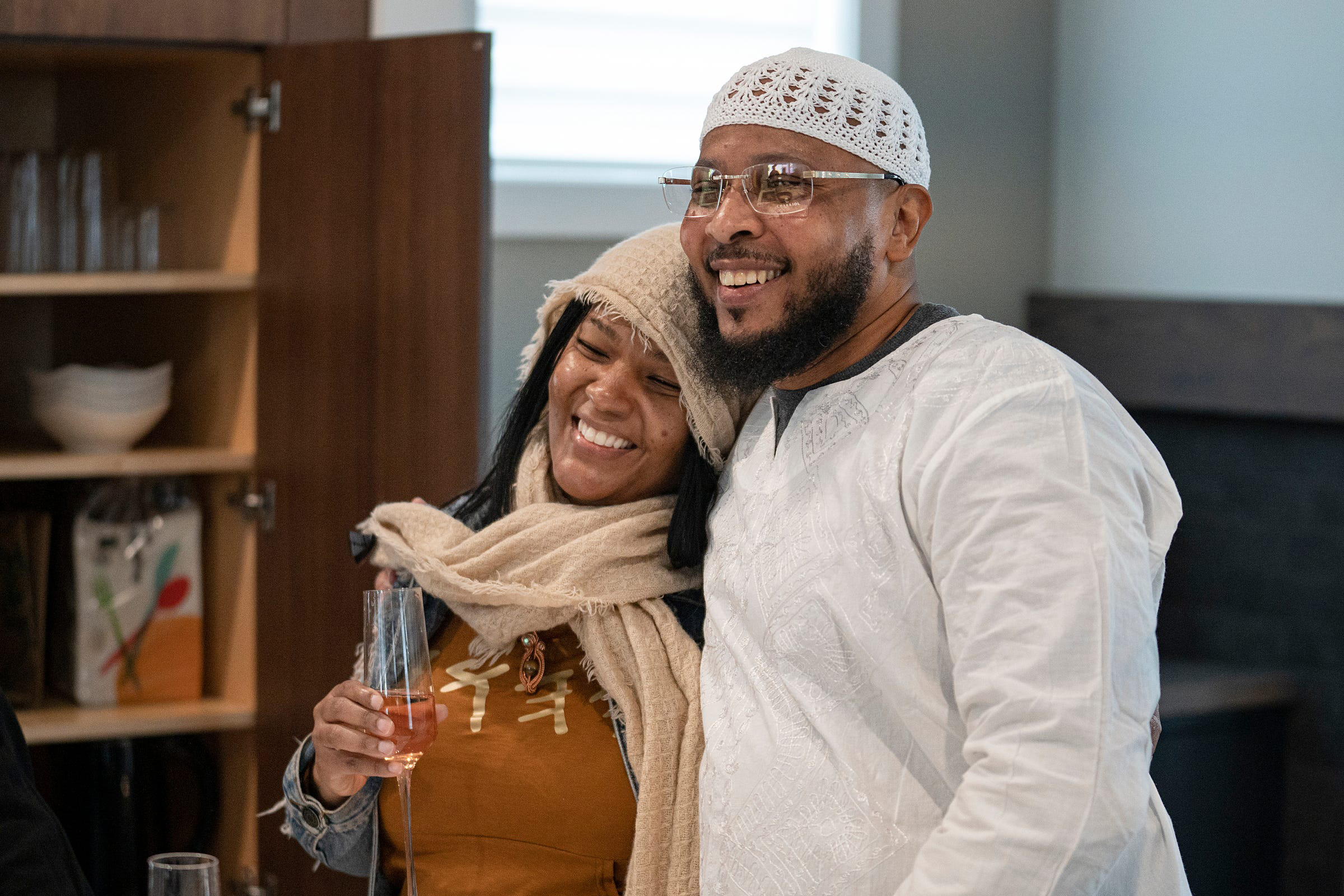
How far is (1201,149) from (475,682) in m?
2.29

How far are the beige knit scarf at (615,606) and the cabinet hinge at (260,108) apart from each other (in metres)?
Result: 1.17

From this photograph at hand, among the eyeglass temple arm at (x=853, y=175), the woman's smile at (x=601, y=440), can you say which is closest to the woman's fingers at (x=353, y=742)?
the woman's smile at (x=601, y=440)

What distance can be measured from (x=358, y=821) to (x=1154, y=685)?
0.94 m

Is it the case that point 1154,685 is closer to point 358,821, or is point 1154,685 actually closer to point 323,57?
point 358,821

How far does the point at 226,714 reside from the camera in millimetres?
2859

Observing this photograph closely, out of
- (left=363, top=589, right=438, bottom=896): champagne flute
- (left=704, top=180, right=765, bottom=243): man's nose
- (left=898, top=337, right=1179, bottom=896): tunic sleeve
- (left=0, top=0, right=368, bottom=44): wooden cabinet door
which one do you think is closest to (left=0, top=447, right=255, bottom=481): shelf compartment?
(left=0, top=0, right=368, bottom=44): wooden cabinet door

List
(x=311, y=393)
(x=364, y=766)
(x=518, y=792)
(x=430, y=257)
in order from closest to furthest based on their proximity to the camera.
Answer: (x=364, y=766)
(x=518, y=792)
(x=430, y=257)
(x=311, y=393)

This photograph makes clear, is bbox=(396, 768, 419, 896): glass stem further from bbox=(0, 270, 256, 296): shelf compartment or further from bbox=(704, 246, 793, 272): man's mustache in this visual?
bbox=(0, 270, 256, 296): shelf compartment

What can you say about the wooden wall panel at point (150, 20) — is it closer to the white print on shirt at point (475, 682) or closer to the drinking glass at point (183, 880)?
the white print on shirt at point (475, 682)

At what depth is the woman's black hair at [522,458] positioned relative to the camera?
5.43 ft

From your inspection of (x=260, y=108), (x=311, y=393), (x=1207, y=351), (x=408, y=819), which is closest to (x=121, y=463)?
(x=311, y=393)

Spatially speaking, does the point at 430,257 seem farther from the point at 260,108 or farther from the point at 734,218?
the point at 734,218

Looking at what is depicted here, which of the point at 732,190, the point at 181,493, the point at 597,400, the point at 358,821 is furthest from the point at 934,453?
the point at 181,493

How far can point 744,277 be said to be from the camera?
4.71 feet
